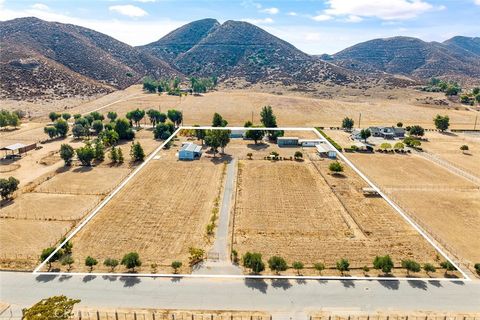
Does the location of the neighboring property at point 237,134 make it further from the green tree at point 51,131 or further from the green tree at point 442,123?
the green tree at point 442,123

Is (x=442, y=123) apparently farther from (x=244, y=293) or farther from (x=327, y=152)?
(x=244, y=293)

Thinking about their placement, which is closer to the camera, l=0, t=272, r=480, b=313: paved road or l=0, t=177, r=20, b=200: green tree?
l=0, t=272, r=480, b=313: paved road

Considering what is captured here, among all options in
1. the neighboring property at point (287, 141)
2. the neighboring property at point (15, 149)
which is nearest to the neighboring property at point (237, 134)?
the neighboring property at point (287, 141)

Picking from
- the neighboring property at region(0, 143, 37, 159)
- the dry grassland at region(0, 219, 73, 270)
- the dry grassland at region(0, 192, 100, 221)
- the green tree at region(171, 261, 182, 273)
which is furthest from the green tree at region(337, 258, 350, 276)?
the neighboring property at region(0, 143, 37, 159)

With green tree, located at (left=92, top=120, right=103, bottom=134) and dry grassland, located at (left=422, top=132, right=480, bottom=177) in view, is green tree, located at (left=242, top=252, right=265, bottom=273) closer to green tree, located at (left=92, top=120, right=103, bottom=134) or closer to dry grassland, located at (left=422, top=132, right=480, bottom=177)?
dry grassland, located at (left=422, top=132, right=480, bottom=177)

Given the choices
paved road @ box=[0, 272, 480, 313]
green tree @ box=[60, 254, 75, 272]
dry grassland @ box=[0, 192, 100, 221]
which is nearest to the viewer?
paved road @ box=[0, 272, 480, 313]

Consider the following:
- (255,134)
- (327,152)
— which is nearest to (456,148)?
(327,152)
